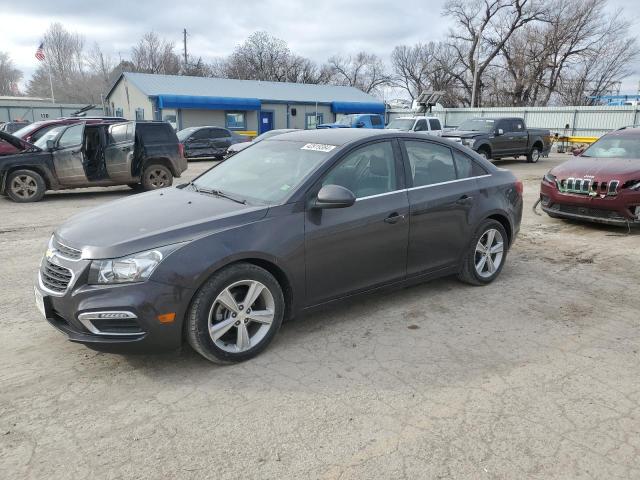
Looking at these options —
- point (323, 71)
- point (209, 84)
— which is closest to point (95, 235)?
point (209, 84)

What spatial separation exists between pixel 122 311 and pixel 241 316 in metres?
0.79

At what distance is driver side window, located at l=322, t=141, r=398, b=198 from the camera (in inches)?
158

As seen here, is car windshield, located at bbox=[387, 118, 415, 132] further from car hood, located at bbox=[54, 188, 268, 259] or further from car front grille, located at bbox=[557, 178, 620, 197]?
car hood, located at bbox=[54, 188, 268, 259]

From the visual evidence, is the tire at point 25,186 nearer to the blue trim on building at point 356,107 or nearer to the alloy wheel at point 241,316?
the alloy wheel at point 241,316

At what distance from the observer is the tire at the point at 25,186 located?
34.0 ft

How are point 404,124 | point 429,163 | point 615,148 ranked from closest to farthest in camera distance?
point 429,163, point 615,148, point 404,124

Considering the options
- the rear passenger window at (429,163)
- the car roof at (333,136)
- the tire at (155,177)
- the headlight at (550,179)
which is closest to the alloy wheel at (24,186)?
the tire at (155,177)

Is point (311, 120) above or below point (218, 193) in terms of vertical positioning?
above

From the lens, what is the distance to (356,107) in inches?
1480

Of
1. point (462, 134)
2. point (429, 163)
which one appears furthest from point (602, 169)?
point (462, 134)

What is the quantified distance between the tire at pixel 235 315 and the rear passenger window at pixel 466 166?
2.42 metres

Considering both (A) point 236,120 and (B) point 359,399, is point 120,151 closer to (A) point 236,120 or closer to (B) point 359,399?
(B) point 359,399

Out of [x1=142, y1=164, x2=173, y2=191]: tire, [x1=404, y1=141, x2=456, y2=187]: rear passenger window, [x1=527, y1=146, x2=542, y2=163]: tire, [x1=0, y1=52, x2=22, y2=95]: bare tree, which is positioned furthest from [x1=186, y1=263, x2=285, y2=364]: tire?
[x1=0, y1=52, x2=22, y2=95]: bare tree

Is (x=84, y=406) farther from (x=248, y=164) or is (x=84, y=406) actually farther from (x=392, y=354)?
(x=248, y=164)
